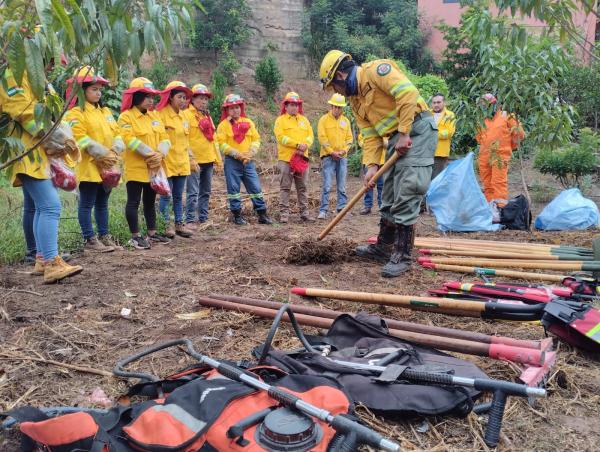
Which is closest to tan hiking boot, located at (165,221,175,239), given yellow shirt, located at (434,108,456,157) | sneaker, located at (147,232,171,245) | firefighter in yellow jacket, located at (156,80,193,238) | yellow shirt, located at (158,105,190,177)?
firefighter in yellow jacket, located at (156,80,193,238)

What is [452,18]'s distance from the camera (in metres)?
19.6

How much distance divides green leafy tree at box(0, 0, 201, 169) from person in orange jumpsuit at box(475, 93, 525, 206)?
6.44 meters

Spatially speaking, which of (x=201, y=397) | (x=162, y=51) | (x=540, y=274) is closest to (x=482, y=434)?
(x=201, y=397)

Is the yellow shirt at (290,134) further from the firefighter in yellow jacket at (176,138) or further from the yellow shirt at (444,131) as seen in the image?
the yellow shirt at (444,131)

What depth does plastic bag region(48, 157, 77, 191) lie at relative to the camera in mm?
4266

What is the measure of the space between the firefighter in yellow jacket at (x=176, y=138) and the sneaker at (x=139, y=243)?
23.1 inches

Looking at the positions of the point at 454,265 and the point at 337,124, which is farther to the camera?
the point at 337,124

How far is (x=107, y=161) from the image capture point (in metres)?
5.27

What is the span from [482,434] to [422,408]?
9.9 inches

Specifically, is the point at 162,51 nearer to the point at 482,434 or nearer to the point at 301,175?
the point at 482,434

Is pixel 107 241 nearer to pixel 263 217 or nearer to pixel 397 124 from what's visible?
pixel 263 217

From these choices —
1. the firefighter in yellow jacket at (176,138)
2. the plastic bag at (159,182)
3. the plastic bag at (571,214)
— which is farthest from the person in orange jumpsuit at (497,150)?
the plastic bag at (159,182)

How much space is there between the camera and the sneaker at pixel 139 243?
232 inches

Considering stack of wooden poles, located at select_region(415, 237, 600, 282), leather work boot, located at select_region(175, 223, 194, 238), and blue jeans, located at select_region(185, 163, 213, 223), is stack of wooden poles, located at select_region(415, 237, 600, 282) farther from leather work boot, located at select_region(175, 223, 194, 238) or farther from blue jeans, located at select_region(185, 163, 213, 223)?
blue jeans, located at select_region(185, 163, 213, 223)
